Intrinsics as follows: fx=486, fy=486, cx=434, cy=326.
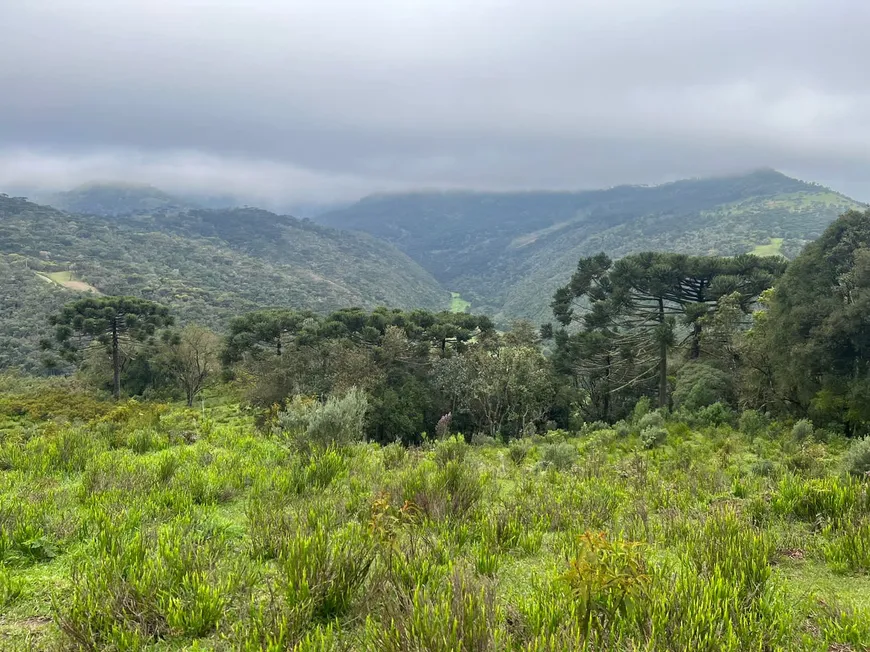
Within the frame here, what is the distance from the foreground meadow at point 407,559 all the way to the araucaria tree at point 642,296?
78.5 feet

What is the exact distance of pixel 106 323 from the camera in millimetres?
37844

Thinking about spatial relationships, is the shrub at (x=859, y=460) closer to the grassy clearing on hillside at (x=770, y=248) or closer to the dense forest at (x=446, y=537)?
the dense forest at (x=446, y=537)

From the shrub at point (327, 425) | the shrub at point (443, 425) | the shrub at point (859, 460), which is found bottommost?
the shrub at point (443, 425)

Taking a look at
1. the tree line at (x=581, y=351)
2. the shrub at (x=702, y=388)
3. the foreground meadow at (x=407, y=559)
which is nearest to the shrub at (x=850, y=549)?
the foreground meadow at (x=407, y=559)

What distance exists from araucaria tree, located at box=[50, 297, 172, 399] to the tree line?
0.13 metres

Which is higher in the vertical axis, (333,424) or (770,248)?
(770,248)

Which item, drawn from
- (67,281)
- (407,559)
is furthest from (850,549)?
(67,281)

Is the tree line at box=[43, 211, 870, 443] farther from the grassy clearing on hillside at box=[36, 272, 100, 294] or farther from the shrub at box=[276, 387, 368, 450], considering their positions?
the grassy clearing on hillside at box=[36, 272, 100, 294]

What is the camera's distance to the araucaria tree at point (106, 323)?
36906mm

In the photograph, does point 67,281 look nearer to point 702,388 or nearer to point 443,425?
point 443,425

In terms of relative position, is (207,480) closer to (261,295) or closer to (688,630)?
(688,630)

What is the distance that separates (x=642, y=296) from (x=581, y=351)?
5.35 meters

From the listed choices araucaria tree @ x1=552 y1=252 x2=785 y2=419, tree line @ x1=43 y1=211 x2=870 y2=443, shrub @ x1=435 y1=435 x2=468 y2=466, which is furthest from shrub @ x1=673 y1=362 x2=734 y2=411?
shrub @ x1=435 y1=435 x2=468 y2=466

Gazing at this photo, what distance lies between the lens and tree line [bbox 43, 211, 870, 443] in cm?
1856
